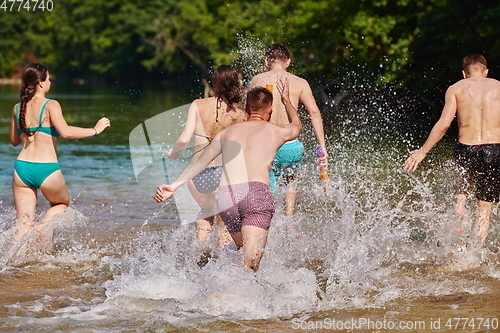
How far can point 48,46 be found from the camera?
9688 centimetres

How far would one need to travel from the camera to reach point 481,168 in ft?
22.0

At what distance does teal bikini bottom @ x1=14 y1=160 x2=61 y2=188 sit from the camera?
6.45 m

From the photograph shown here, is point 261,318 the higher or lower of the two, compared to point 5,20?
lower

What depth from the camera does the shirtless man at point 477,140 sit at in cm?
673

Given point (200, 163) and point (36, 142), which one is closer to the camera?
point (200, 163)

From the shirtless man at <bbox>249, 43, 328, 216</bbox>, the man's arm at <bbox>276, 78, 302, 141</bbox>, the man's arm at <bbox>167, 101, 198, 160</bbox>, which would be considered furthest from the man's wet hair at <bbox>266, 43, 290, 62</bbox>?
the man's arm at <bbox>167, 101, 198, 160</bbox>

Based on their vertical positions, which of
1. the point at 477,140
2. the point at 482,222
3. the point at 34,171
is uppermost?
the point at 477,140

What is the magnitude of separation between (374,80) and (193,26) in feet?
136

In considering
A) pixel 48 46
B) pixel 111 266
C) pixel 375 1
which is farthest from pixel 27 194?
pixel 48 46

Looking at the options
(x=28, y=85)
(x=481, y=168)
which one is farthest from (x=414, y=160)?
(x=28, y=85)

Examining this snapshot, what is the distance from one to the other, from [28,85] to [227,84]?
1862 millimetres

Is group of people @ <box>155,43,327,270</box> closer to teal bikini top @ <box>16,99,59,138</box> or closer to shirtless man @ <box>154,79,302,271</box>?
shirtless man @ <box>154,79,302,271</box>

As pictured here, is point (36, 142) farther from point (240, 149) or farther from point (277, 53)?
point (277, 53)

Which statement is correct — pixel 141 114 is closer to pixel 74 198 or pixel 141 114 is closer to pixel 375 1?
pixel 375 1
